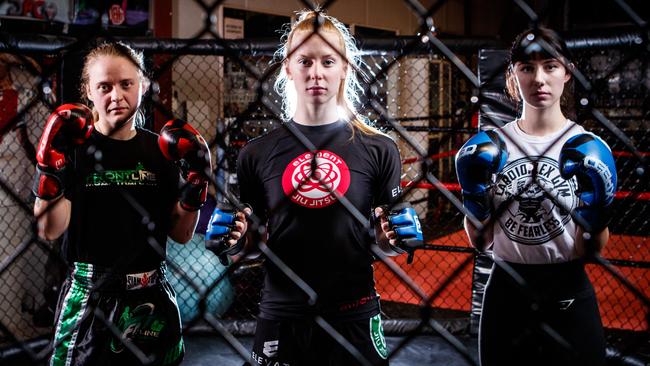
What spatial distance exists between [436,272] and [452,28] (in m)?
4.37

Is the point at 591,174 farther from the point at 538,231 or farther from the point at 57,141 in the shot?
the point at 57,141

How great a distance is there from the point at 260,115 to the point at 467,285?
1572 millimetres

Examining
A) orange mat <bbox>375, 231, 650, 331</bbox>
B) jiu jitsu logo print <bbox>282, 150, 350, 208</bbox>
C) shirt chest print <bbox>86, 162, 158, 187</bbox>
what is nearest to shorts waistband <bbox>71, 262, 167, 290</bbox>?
shirt chest print <bbox>86, 162, 158, 187</bbox>

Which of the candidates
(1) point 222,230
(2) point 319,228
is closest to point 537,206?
(2) point 319,228

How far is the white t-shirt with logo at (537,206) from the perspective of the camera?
1.28m

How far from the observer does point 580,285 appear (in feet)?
4.31

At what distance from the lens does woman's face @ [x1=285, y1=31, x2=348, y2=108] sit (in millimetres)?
1211

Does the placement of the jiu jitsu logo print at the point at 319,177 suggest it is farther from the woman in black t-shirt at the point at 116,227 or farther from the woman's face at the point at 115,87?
the woman's face at the point at 115,87

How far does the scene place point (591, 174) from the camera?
3.59 feet

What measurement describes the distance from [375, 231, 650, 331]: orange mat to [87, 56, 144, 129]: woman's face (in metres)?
1.70

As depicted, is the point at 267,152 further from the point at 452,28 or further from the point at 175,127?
the point at 452,28

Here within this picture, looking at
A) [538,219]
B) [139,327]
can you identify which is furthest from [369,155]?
[139,327]

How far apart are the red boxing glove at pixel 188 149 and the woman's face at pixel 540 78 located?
644 mm

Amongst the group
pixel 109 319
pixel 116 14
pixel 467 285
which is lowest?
pixel 467 285
